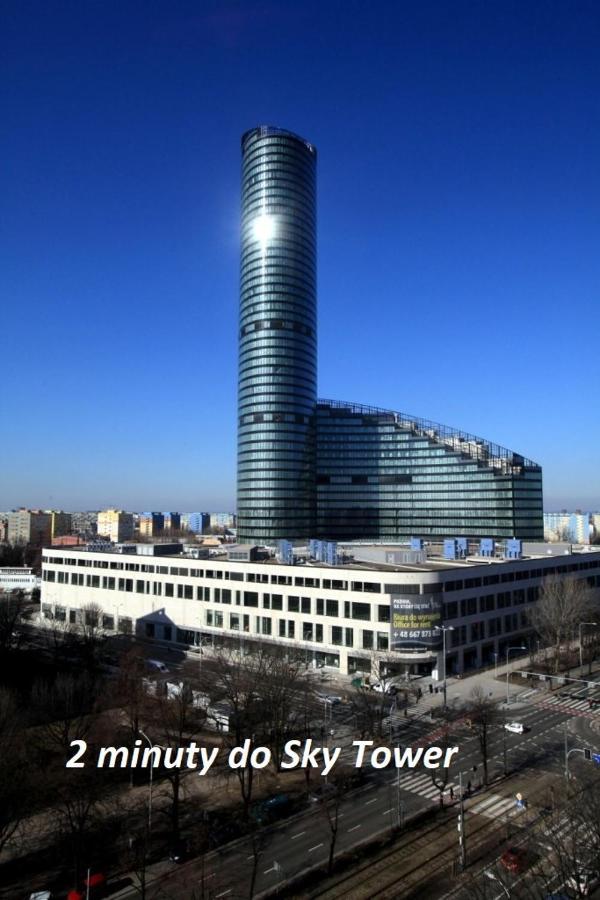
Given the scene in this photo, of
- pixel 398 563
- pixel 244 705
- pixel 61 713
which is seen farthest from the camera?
pixel 398 563

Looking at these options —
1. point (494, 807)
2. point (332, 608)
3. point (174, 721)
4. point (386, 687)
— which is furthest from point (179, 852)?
point (332, 608)

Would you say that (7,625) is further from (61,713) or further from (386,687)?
(386,687)

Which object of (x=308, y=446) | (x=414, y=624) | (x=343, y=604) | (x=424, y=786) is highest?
(x=308, y=446)

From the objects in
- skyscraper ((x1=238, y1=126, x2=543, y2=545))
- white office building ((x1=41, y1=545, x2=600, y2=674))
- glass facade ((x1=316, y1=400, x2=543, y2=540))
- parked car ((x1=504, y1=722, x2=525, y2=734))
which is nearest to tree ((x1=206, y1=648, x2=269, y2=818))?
parked car ((x1=504, y1=722, x2=525, y2=734))

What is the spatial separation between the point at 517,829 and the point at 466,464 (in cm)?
14993

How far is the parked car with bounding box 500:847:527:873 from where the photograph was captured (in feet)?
98.5

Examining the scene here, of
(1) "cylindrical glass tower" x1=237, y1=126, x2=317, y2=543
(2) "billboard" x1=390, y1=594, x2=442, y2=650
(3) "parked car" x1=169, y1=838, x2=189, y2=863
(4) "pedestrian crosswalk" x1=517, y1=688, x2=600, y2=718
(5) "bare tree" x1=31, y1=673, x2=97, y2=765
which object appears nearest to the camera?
(3) "parked car" x1=169, y1=838, x2=189, y2=863

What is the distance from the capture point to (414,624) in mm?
71500

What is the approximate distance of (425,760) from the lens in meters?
45.5

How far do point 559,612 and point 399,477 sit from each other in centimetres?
11293

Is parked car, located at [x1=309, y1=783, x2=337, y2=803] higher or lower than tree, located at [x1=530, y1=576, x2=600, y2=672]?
lower

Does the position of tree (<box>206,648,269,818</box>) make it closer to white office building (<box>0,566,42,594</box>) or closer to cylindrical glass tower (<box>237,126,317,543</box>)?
white office building (<box>0,566,42,594</box>)

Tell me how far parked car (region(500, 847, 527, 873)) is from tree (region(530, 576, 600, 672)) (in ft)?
151

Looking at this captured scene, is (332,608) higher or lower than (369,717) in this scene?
higher
